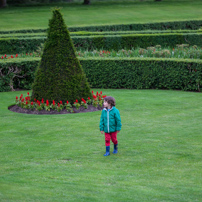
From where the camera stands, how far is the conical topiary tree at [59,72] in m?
10.7

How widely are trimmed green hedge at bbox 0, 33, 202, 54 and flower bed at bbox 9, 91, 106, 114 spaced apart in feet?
28.1

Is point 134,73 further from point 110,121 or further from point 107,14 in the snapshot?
point 107,14

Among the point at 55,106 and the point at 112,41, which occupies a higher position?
the point at 112,41

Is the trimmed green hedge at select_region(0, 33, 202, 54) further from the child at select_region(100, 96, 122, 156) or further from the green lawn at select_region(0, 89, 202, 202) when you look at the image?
the child at select_region(100, 96, 122, 156)

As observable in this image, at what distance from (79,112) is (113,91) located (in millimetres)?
3640

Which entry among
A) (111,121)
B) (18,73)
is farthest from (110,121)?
(18,73)

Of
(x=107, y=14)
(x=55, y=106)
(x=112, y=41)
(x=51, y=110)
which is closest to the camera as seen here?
(x=55, y=106)

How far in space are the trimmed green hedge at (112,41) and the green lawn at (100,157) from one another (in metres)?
9.85

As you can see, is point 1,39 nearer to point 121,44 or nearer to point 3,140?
point 121,44

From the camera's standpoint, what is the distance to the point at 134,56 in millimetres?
16453

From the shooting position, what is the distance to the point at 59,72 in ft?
35.1

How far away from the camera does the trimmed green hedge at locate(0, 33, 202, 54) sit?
20.1 m

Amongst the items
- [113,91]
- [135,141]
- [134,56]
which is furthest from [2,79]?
[135,141]

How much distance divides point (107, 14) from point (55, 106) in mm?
28687
